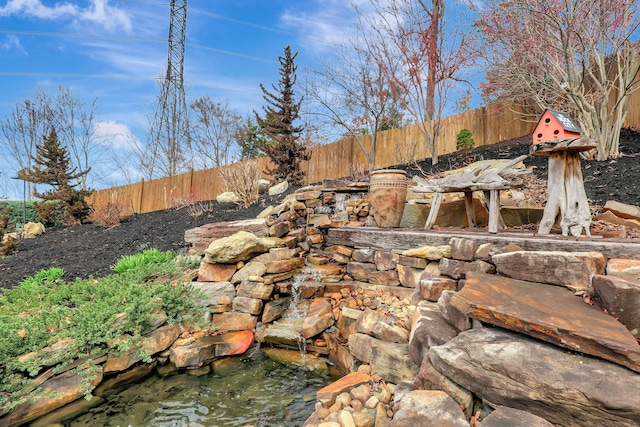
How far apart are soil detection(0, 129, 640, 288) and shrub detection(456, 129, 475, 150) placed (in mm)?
200

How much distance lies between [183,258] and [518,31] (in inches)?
282

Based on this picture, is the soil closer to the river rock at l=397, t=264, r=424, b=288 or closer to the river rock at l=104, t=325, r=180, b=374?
the river rock at l=104, t=325, r=180, b=374

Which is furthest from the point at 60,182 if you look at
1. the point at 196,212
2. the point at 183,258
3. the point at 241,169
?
the point at 183,258

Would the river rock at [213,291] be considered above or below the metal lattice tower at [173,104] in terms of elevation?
below

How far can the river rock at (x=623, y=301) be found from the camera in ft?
5.06

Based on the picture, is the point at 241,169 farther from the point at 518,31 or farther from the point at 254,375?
the point at 518,31

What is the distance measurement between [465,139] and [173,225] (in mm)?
7453

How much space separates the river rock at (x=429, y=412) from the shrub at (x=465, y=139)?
7.78 meters

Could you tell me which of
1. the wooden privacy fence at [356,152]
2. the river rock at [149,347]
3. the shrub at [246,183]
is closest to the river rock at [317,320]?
the river rock at [149,347]

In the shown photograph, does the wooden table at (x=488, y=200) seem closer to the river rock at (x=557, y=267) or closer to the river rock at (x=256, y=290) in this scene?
the river rock at (x=557, y=267)

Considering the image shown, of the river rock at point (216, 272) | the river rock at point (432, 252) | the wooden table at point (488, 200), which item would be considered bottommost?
the river rock at point (216, 272)

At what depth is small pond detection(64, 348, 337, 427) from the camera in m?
2.36

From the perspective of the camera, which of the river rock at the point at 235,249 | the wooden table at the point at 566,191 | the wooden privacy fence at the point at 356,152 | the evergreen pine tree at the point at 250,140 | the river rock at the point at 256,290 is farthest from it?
the evergreen pine tree at the point at 250,140

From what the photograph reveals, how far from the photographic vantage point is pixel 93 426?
2334 mm
